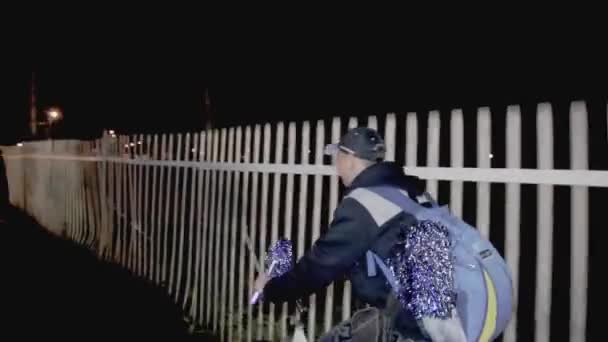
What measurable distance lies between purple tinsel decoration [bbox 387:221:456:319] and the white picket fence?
108cm

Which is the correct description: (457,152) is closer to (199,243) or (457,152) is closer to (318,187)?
(318,187)

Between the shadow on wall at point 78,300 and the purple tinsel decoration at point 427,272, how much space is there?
3814 mm

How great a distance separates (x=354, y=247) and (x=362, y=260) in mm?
110

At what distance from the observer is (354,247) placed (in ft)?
8.19

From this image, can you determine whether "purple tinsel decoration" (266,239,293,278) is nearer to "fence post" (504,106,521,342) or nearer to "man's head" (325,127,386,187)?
"man's head" (325,127,386,187)

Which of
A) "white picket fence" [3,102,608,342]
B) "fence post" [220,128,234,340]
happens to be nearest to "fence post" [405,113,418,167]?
"white picket fence" [3,102,608,342]

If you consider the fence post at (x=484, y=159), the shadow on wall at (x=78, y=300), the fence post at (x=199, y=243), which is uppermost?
the fence post at (x=484, y=159)

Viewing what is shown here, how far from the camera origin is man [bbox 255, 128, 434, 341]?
2.49 m

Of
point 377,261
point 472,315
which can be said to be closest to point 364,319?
point 377,261

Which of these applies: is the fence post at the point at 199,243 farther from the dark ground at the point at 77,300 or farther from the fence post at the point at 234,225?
the fence post at the point at 234,225

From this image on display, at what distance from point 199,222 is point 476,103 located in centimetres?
2420

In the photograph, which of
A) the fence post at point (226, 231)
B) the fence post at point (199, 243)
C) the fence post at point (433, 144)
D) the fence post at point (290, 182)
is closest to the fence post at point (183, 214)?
the fence post at point (199, 243)

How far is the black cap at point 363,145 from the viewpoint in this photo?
9.21 feet

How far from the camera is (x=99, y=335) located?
18.3 ft
